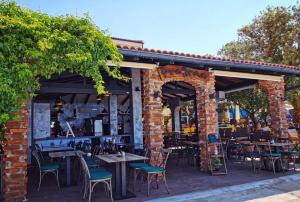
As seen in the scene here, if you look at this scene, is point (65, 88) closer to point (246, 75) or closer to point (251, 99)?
point (246, 75)

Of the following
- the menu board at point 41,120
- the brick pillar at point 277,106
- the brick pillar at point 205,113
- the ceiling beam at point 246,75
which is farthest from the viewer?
the menu board at point 41,120

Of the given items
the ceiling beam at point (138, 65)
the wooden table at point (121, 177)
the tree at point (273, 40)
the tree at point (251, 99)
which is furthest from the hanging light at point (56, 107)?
the tree at point (273, 40)

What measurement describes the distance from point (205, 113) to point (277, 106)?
113 inches

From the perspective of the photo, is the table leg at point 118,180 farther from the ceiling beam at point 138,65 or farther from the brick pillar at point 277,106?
the brick pillar at point 277,106

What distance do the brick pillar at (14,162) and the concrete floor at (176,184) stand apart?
36 cm

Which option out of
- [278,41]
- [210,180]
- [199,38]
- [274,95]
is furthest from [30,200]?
[278,41]

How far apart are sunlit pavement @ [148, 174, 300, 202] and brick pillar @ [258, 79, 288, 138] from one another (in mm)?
2814

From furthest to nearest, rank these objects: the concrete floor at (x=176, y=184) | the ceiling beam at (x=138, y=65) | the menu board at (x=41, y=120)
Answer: the menu board at (x=41, y=120) → the ceiling beam at (x=138, y=65) → the concrete floor at (x=176, y=184)

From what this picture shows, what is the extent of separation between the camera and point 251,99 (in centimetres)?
1357

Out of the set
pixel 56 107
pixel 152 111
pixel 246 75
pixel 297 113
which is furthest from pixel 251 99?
pixel 56 107

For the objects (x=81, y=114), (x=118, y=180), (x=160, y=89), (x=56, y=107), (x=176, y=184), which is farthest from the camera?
(x=81, y=114)

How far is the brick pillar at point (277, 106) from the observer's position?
8320mm

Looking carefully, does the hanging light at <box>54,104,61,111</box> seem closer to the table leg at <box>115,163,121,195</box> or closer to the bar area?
the bar area

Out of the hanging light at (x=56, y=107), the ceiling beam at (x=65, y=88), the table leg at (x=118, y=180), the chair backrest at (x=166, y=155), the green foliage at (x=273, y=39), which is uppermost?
the green foliage at (x=273, y=39)
